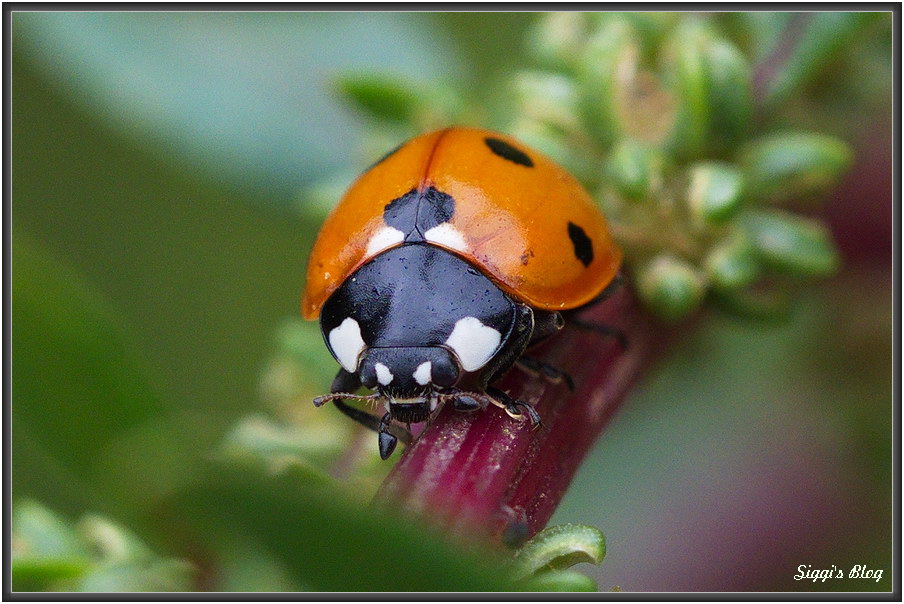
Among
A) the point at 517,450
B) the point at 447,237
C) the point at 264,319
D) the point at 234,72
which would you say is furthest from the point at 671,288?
the point at 264,319

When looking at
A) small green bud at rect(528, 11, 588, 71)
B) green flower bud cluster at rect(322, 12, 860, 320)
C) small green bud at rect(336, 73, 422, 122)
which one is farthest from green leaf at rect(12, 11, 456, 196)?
green flower bud cluster at rect(322, 12, 860, 320)

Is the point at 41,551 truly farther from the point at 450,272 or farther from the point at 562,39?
the point at 562,39

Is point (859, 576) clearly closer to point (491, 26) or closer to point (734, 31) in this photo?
point (734, 31)

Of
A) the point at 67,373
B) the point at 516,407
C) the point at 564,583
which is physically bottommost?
the point at 564,583

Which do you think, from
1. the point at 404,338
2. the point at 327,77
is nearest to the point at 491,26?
the point at 327,77

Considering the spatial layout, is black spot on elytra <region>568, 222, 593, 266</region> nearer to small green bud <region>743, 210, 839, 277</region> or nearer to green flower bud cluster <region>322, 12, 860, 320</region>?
green flower bud cluster <region>322, 12, 860, 320</region>

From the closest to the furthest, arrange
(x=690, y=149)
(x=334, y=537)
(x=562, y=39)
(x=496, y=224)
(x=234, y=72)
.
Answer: (x=334, y=537), (x=496, y=224), (x=690, y=149), (x=562, y=39), (x=234, y=72)
